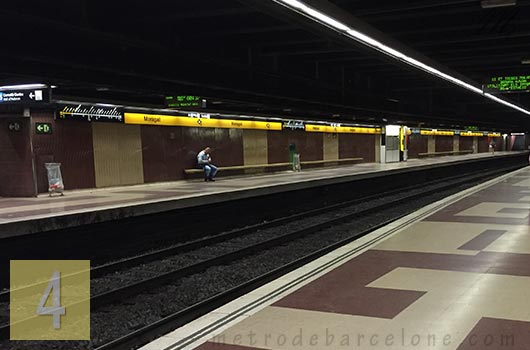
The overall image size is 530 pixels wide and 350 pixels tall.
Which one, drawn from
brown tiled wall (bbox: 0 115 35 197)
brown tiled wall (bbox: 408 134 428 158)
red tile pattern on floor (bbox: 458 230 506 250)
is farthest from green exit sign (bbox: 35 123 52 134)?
brown tiled wall (bbox: 408 134 428 158)

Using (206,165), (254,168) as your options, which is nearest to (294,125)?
(254,168)

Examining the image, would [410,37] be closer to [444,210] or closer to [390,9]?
[390,9]

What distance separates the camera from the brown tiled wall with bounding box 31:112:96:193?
13.4 meters

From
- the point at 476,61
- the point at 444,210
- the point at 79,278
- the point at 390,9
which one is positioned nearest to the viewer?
the point at 390,9

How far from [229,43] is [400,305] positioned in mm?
6733

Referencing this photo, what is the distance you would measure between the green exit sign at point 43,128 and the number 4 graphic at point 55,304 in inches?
242

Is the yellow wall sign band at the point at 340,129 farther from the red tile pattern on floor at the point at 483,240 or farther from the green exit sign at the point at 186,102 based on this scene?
the red tile pattern on floor at the point at 483,240

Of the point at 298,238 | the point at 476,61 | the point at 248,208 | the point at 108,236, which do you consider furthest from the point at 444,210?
the point at 108,236

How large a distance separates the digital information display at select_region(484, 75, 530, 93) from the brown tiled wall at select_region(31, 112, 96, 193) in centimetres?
1216

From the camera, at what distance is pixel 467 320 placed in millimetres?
3988

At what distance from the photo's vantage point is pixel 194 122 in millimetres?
19188

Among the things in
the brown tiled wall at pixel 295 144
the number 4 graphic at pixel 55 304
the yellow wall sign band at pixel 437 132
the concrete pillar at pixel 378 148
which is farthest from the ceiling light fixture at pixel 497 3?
the yellow wall sign band at pixel 437 132

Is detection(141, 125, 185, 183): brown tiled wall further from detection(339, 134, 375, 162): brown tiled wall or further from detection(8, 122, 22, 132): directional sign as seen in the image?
detection(339, 134, 375, 162): brown tiled wall

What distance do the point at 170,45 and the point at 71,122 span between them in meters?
6.88
